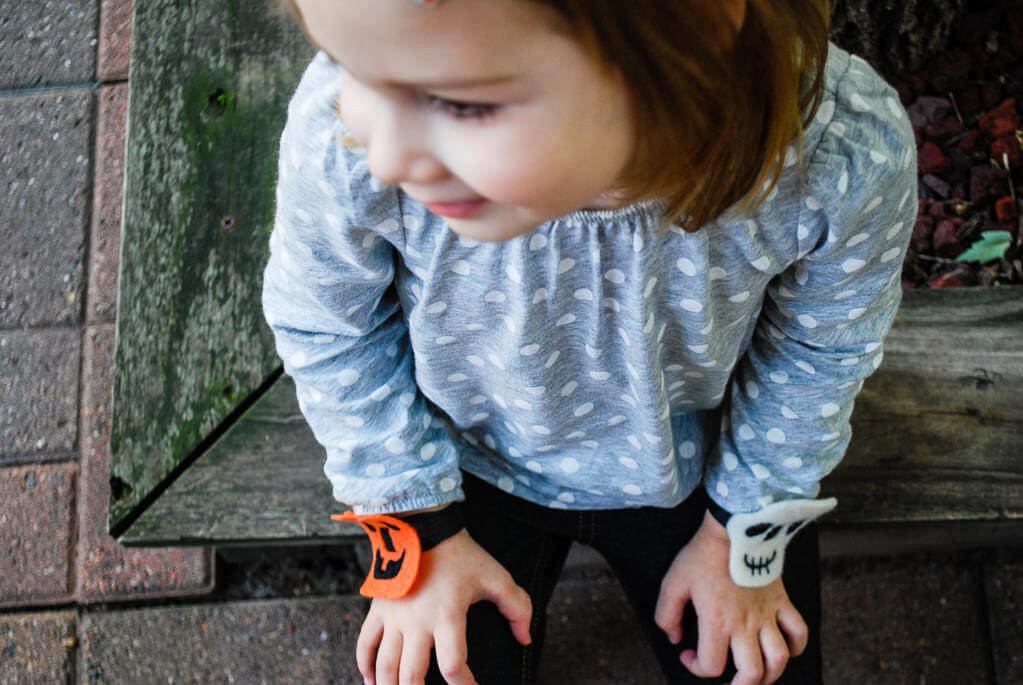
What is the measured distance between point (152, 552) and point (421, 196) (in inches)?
52.5

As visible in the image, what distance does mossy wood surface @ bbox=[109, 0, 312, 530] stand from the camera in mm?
1291

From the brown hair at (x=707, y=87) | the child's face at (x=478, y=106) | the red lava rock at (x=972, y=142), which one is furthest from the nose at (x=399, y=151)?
the red lava rock at (x=972, y=142)

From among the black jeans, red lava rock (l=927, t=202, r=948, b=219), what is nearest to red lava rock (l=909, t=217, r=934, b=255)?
red lava rock (l=927, t=202, r=948, b=219)

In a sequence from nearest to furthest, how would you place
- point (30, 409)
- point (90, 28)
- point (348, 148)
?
point (348, 148) < point (30, 409) < point (90, 28)

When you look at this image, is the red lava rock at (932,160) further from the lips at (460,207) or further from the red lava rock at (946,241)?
the lips at (460,207)

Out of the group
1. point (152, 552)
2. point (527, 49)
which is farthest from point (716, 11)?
point (152, 552)

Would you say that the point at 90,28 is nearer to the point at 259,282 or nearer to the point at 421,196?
the point at 259,282

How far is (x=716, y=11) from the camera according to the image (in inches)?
23.5

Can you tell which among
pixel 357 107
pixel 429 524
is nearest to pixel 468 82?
pixel 357 107

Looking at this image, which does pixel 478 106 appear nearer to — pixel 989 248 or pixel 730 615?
pixel 730 615

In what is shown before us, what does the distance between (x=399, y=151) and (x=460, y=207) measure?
0.23ft

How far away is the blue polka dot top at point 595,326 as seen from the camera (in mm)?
842

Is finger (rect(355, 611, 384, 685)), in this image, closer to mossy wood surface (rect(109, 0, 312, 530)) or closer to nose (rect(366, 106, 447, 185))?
mossy wood surface (rect(109, 0, 312, 530))

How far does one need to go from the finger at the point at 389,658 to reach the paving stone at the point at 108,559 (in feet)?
2.30
